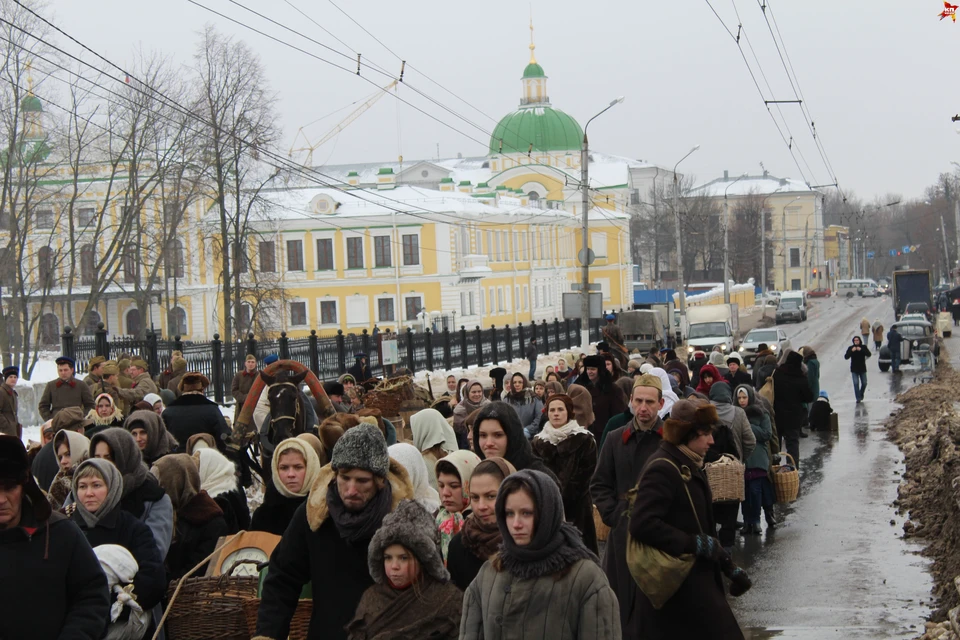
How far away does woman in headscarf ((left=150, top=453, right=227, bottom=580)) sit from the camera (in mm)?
6238

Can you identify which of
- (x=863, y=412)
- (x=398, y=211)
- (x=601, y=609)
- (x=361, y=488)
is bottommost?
(x=863, y=412)

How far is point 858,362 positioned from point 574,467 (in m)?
17.3

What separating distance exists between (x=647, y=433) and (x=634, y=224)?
101085 mm

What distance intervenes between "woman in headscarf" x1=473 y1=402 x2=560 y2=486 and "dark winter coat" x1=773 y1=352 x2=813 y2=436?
9.16 meters

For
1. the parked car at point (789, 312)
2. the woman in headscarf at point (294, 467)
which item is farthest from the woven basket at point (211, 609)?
the parked car at point (789, 312)

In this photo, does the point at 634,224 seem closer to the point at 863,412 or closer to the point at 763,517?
the point at 863,412

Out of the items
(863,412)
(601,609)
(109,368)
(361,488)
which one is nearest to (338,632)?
(361,488)

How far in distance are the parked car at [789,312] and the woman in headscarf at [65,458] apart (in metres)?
63.5

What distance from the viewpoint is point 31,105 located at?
1400 inches

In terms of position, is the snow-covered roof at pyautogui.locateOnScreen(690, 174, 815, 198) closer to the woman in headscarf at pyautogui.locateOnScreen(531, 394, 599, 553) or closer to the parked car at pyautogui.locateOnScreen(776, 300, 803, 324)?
the parked car at pyautogui.locateOnScreen(776, 300, 803, 324)

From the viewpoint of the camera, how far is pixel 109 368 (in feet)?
50.8

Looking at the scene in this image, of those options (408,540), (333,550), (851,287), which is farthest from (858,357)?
(851,287)

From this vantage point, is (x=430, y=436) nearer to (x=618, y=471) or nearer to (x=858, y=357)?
(x=618, y=471)

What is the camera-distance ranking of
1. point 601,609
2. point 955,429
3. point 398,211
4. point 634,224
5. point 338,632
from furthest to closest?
point 634,224
point 398,211
point 955,429
point 338,632
point 601,609
